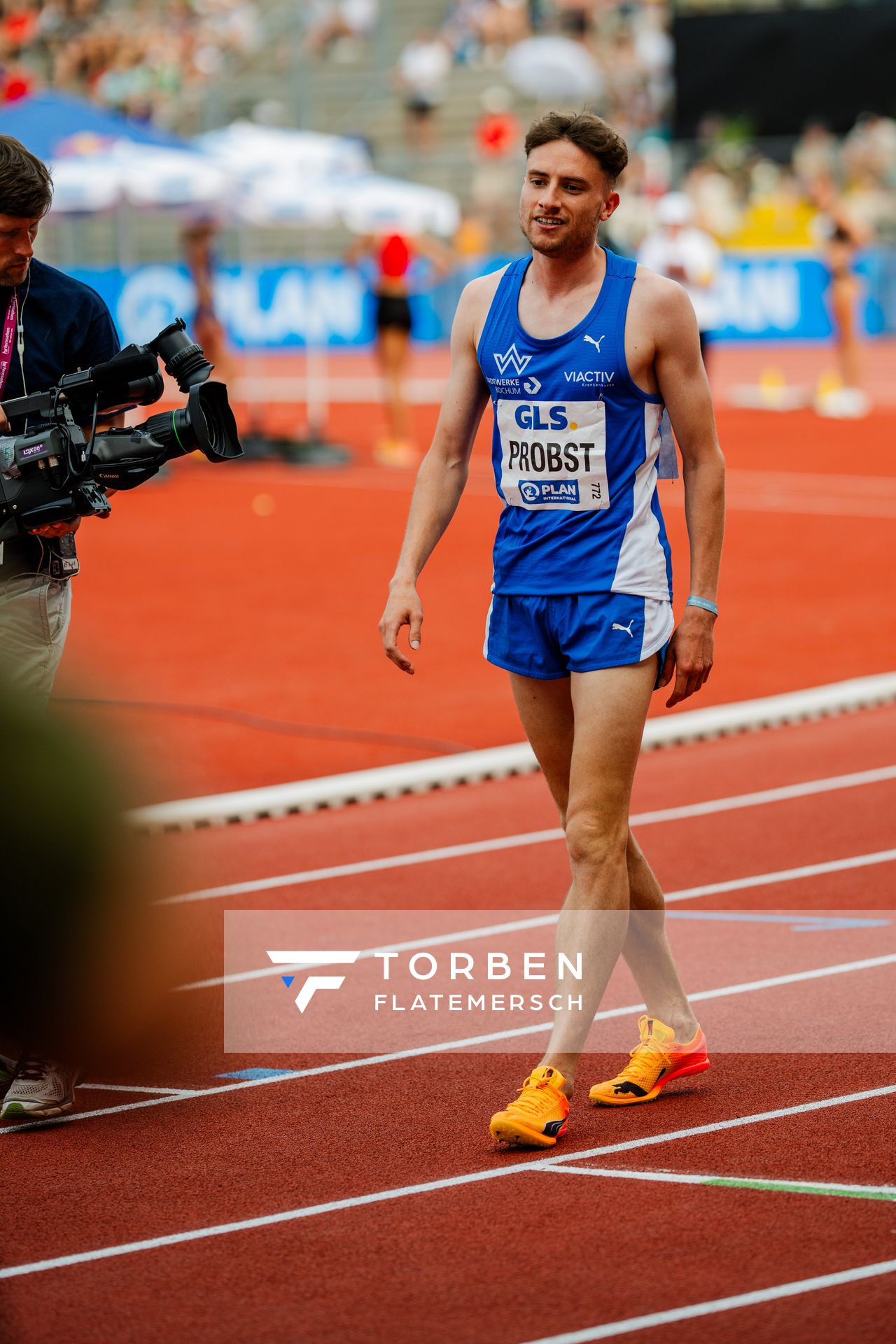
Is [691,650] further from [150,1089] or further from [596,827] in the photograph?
[150,1089]

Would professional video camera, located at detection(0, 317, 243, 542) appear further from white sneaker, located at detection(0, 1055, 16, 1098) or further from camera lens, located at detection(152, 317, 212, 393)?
white sneaker, located at detection(0, 1055, 16, 1098)

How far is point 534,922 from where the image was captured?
643cm

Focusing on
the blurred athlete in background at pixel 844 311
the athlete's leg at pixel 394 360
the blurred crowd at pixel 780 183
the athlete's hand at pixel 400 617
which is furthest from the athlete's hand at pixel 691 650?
the blurred crowd at pixel 780 183

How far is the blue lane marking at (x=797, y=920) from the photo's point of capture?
6242 mm

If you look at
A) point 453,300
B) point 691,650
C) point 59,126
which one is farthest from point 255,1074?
point 453,300

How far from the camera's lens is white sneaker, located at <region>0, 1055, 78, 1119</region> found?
4641mm

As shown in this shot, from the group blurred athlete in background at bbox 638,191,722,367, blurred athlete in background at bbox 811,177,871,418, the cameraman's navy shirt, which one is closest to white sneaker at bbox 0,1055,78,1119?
the cameraman's navy shirt

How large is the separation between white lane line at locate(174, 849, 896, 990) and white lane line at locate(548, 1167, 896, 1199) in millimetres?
1497

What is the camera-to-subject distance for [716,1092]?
187 inches

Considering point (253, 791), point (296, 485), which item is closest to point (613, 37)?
point (296, 485)

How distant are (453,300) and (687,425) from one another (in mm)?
31672

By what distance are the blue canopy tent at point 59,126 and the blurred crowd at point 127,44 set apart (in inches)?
613

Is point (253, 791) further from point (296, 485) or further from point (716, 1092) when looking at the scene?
point (296, 485)

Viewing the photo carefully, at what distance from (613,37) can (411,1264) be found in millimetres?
A: 34180
